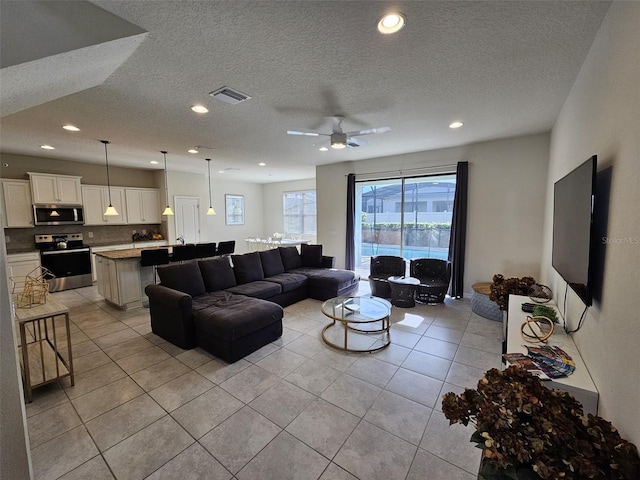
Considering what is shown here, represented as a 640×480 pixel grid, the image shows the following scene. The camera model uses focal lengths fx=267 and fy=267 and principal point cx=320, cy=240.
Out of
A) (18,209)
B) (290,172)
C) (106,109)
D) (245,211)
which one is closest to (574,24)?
(106,109)

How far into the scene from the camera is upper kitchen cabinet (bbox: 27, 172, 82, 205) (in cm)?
538

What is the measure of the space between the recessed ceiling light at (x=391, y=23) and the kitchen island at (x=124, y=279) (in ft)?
15.6

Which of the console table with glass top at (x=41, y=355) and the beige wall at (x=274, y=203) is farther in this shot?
the beige wall at (x=274, y=203)

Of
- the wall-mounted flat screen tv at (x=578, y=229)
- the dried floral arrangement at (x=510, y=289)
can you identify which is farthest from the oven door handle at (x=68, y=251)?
the wall-mounted flat screen tv at (x=578, y=229)

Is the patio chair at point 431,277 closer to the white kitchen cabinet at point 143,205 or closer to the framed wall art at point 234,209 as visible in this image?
the framed wall art at point 234,209

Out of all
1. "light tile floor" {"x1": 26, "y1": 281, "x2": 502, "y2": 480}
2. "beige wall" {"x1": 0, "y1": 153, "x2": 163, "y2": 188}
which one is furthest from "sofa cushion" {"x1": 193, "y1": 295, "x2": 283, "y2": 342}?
"beige wall" {"x1": 0, "y1": 153, "x2": 163, "y2": 188}

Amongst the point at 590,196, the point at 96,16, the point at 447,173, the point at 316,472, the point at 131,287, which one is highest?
the point at 96,16

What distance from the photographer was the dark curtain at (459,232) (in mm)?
4785

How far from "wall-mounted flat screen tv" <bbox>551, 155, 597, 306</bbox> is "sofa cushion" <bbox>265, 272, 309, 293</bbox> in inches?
137

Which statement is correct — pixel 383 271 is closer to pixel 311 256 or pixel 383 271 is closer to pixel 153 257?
pixel 311 256

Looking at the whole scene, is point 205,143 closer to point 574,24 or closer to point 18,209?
point 18,209

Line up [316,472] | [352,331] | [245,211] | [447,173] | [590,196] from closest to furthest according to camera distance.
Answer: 1. [590,196]
2. [316,472]
3. [352,331]
4. [447,173]
5. [245,211]

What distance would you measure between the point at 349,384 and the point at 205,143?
4.29m

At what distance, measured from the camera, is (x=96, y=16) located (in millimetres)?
1580
